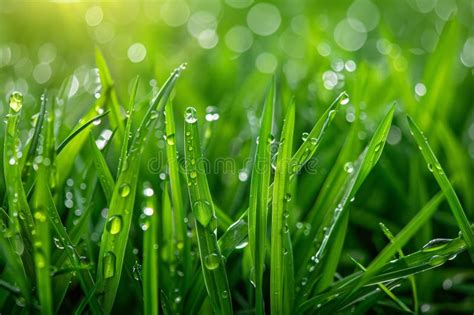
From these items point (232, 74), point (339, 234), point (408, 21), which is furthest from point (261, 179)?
point (408, 21)

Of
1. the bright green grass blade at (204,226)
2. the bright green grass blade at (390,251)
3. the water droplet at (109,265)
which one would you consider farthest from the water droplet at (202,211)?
the bright green grass blade at (390,251)

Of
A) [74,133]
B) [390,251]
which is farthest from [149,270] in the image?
[390,251]

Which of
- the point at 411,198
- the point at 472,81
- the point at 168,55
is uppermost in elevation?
the point at 168,55

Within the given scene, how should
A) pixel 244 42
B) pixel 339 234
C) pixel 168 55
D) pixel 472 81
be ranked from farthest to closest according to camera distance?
pixel 244 42 → pixel 168 55 → pixel 472 81 → pixel 339 234

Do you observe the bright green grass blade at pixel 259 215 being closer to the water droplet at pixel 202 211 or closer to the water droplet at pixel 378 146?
the water droplet at pixel 202 211

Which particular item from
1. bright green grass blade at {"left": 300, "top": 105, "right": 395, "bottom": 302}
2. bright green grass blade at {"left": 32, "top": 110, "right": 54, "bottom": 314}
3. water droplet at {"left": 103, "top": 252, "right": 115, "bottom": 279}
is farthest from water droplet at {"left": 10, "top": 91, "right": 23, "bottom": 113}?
bright green grass blade at {"left": 300, "top": 105, "right": 395, "bottom": 302}

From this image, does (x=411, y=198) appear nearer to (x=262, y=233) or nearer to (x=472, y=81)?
(x=262, y=233)
